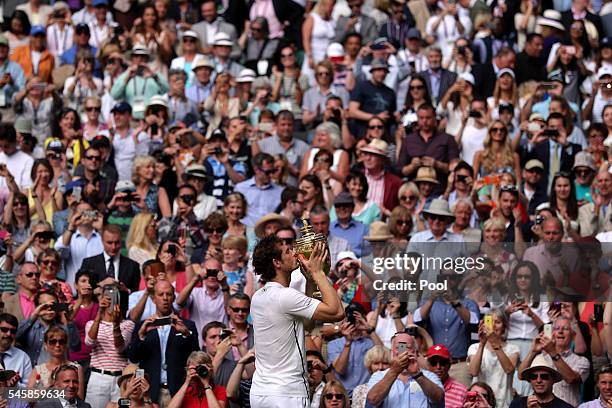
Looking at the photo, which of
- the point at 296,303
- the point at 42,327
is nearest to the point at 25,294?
the point at 42,327

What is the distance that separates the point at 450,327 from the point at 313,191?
3.02 metres

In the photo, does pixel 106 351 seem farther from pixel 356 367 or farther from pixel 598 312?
pixel 598 312

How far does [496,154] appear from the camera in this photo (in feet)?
62.6

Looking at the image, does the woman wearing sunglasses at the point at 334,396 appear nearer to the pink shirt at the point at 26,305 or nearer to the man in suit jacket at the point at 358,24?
the pink shirt at the point at 26,305

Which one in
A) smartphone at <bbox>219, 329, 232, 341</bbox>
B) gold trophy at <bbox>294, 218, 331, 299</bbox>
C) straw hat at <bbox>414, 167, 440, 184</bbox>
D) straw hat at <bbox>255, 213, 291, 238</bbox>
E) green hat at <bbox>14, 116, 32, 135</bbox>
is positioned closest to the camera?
gold trophy at <bbox>294, 218, 331, 299</bbox>

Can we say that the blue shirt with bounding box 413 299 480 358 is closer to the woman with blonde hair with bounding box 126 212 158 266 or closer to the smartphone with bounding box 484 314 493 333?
the smartphone with bounding box 484 314 493 333

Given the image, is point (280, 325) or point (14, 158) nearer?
point (280, 325)

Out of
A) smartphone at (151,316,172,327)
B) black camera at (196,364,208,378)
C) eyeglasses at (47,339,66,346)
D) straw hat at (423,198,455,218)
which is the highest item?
straw hat at (423,198,455,218)

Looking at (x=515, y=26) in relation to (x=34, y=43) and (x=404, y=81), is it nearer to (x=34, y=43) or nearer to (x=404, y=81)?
(x=404, y=81)

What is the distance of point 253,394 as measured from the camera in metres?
11.3

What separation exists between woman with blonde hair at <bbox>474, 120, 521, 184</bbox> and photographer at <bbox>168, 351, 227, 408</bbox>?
5772 mm

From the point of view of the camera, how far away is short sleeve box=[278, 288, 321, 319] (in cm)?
1105

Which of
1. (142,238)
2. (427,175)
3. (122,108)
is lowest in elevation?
(142,238)

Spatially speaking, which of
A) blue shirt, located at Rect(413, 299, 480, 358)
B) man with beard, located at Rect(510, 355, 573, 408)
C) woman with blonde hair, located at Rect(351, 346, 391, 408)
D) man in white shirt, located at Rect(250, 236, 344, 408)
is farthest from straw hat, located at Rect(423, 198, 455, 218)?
man in white shirt, located at Rect(250, 236, 344, 408)
